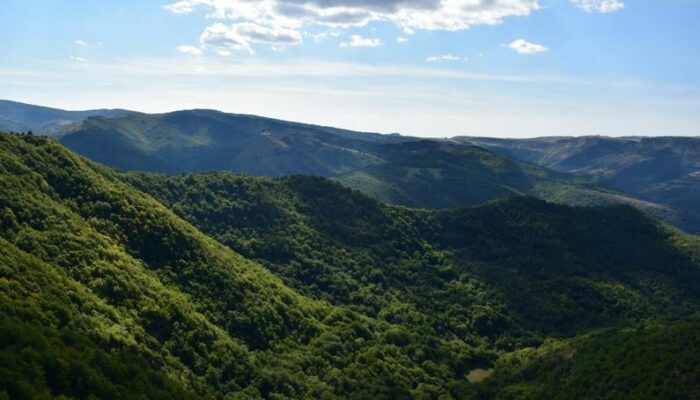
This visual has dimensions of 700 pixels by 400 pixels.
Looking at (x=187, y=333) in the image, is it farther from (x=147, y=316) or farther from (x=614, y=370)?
(x=614, y=370)

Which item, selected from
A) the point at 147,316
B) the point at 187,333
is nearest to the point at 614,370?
the point at 187,333

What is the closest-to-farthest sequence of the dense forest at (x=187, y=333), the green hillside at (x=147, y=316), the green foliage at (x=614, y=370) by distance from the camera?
the green hillside at (x=147, y=316), the dense forest at (x=187, y=333), the green foliage at (x=614, y=370)

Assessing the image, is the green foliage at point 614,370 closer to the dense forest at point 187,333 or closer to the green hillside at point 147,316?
the dense forest at point 187,333

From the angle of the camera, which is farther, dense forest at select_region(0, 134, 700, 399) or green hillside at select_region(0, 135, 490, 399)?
dense forest at select_region(0, 134, 700, 399)

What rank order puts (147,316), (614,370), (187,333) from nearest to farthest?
(147,316) < (187,333) < (614,370)

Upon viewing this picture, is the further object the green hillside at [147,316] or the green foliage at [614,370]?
the green foliage at [614,370]

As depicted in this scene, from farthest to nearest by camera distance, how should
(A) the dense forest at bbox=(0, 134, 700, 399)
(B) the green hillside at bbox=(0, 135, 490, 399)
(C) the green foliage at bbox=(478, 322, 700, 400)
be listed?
(C) the green foliage at bbox=(478, 322, 700, 400) → (A) the dense forest at bbox=(0, 134, 700, 399) → (B) the green hillside at bbox=(0, 135, 490, 399)

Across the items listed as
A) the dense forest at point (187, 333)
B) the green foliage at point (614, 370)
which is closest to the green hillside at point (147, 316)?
the dense forest at point (187, 333)

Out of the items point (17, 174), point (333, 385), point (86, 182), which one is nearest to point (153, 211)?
point (86, 182)

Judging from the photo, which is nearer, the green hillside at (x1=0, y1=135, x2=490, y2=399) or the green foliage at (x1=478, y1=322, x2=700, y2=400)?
the green hillside at (x1=0, y1=135, x2=490, y2=399)

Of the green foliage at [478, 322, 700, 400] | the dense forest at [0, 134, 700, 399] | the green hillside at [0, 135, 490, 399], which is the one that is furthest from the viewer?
the green foliage at [478, 322, 700, 400]

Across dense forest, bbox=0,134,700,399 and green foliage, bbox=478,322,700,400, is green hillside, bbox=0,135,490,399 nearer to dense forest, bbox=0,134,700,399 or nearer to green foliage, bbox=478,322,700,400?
dense forest, bbox=0,134,700,399

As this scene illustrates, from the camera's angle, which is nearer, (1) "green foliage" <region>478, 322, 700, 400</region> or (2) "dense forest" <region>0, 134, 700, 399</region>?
(2) "dense forest" <region>0, 134, 700, 399</region>

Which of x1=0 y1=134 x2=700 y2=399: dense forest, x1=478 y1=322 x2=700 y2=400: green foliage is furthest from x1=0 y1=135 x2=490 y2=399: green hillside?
x1=478 y1=322 x2=700 y2=400: green foliage
